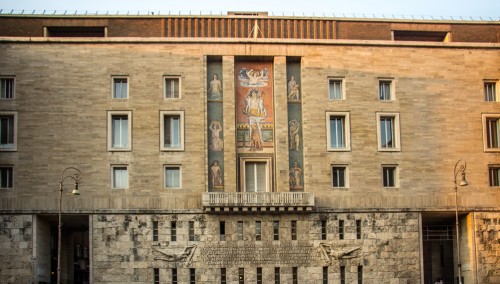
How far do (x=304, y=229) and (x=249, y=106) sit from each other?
9715 mm

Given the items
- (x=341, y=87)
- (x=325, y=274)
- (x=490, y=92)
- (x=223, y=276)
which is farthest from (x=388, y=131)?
(x=223, y=276)

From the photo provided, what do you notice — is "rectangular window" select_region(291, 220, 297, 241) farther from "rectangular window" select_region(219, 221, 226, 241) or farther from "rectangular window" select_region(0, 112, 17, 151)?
"rectangular window" select_region(0, 112, 17, 151)

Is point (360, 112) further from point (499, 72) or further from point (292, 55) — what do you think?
point (499, 72)

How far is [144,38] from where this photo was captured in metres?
67.9

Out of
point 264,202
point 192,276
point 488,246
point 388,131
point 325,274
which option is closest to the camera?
point 192,276

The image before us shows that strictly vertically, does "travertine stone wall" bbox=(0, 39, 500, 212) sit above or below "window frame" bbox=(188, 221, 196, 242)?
above

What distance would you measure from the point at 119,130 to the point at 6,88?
8384mm

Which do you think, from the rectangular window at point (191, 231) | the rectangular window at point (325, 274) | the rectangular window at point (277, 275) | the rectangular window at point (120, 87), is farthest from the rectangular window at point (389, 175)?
the rectangular window at point (120, 87)

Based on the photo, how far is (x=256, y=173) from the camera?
6844cm

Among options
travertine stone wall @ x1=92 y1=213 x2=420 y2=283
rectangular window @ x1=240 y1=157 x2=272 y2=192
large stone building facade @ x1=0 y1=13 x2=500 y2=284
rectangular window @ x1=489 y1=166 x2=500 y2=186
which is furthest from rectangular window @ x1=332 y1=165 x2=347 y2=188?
rectangular window @ x1=489 y1=166 x2=500 y2=186

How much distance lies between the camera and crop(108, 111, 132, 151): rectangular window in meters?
66.8

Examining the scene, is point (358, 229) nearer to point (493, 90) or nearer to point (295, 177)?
point (295, 177)

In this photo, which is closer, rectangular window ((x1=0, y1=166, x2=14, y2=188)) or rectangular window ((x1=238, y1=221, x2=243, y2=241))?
rectangular window ((x1=0, y1=166, x2=14, y2=188))

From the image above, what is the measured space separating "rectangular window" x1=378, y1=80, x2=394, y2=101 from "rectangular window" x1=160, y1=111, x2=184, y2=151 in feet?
47.5
